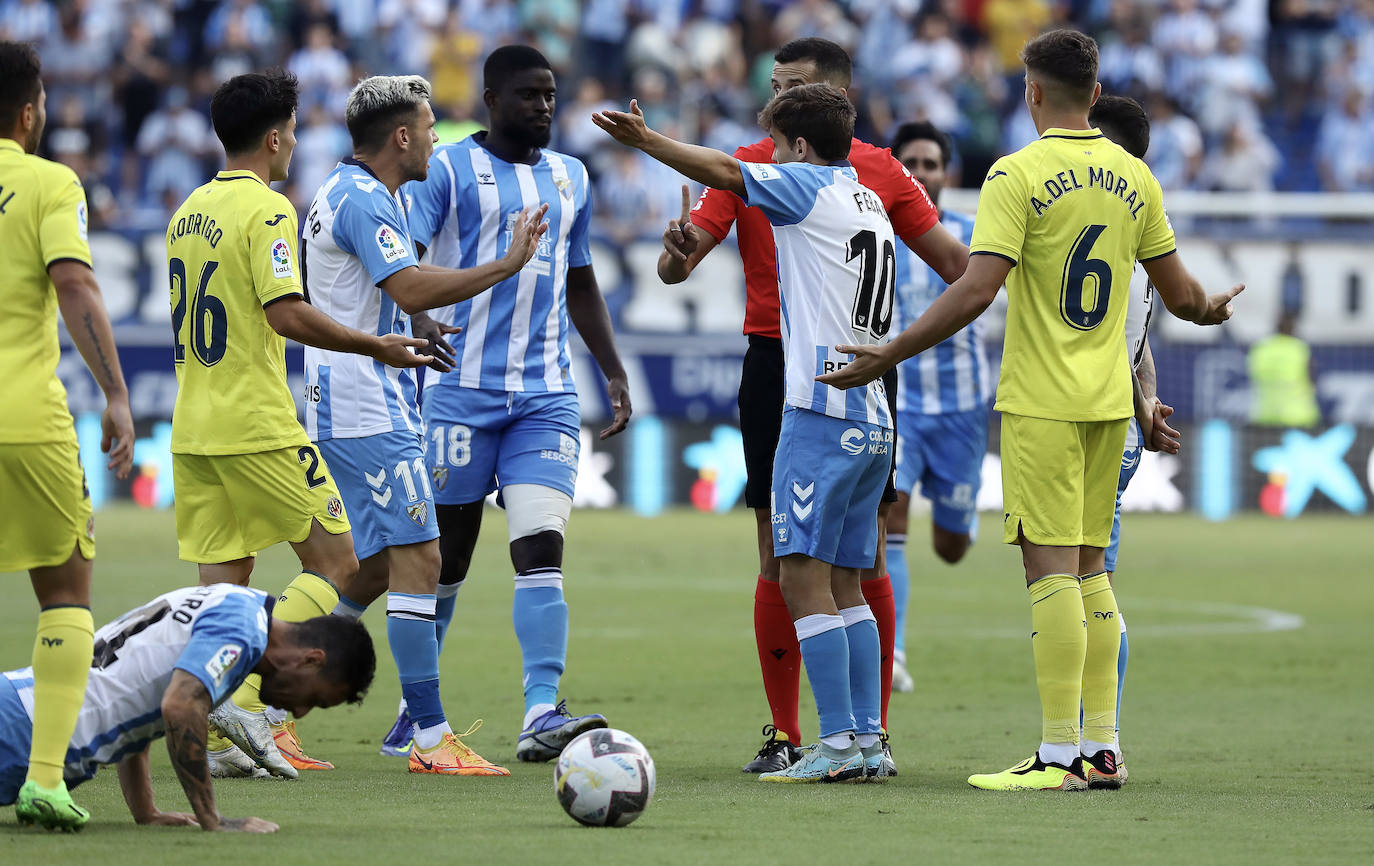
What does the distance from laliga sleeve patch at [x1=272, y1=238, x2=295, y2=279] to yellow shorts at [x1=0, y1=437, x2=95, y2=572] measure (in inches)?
43.8

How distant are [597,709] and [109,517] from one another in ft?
39.7

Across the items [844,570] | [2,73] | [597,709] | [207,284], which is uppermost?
[2,73]

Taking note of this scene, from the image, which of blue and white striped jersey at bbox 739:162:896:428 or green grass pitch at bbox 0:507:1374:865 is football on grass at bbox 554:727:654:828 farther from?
blue and white striped jersey at bbox 739:162:896:428

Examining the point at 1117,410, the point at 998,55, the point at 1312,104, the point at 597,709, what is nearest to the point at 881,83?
the point at 998,55

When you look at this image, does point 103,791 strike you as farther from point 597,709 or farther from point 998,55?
point 998,55

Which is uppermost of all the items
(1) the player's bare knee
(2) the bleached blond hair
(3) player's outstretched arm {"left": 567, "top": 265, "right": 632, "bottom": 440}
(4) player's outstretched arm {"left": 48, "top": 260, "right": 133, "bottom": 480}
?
(2) the bleached blond hair

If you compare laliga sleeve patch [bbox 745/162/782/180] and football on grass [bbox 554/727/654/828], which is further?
laliga sleeve patch [bbox 745/162/782/180]

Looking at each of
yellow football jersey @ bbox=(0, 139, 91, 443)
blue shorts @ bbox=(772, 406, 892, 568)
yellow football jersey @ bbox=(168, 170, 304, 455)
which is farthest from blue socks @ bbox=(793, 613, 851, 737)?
yellow football jersey @ bbox=(0, 139, 91, 443)

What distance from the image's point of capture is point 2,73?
5.17 m

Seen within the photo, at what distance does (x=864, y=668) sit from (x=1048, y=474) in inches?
37.6

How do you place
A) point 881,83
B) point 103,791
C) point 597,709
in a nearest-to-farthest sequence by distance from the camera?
point 103,791, point 597,709, point 881,83

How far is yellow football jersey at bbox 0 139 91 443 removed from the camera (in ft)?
16.6

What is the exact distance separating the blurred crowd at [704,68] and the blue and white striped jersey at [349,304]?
52.0 ft

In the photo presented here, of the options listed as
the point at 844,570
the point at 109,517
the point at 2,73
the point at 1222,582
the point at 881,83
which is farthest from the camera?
the point at 881,83
